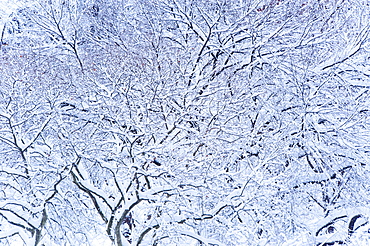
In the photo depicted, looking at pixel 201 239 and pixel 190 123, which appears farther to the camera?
pixel 190 123

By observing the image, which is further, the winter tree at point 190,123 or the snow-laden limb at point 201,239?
the winter tree at point 190,123

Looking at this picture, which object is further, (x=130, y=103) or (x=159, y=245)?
(x=159, y=245)

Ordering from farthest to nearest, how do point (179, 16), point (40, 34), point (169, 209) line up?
point (40, 34), point (179, 16), point (169, 209)

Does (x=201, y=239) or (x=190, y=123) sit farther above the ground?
(x=190, y=123)

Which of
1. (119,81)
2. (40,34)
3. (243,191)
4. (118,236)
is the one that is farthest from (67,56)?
(243,191)

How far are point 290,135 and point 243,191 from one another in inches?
61.6

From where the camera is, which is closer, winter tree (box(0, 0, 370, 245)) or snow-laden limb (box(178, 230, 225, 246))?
snow-laden limb (box(178, 230, 225, 246))

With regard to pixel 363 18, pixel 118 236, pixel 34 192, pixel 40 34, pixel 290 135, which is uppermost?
pixel 40 34

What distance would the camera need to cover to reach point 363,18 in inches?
355

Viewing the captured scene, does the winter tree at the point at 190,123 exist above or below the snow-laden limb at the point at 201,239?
above

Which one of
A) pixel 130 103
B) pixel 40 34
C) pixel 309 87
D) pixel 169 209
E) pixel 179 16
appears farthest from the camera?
pixel 40 34

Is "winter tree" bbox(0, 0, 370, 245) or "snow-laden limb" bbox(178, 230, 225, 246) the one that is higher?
"winter tree" bbox(0, 0, 370, 245)

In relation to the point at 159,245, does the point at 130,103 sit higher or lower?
higher

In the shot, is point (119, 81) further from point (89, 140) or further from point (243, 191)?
point (243, 191)
